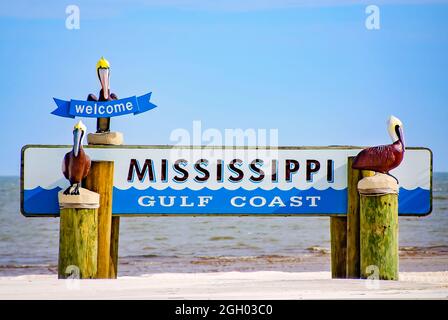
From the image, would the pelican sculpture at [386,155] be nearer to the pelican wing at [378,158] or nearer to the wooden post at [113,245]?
the pelican wing at [378,158]

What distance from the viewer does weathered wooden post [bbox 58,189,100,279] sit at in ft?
31.7

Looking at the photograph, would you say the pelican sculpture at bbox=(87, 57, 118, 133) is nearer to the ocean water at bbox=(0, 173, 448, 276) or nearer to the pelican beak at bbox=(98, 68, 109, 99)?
the pelican beak at bbox=(98, 68, 109, 99)

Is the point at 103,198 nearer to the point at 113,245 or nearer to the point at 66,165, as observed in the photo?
the point at 66,165

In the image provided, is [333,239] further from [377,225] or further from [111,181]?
[111,181]

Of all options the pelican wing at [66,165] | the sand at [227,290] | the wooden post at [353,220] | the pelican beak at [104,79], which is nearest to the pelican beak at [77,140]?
the pelican wing at [66,165]

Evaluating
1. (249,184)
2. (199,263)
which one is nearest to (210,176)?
(249,184)

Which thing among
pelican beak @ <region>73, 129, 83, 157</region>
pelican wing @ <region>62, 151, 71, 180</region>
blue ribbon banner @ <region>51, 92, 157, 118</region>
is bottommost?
pelican wing @ <region>62, 151, 71, 180</region>

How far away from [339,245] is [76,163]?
305 cm

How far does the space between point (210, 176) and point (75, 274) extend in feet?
5.70

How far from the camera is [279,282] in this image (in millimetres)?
10023

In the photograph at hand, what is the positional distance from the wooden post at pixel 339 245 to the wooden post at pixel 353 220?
0.23 metres

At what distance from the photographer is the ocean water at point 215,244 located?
67.3ft

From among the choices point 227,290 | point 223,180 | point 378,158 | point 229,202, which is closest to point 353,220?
point 378,158

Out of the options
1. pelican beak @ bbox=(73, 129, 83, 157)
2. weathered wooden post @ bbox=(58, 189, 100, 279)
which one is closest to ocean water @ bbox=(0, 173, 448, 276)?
weathered wooden post @ bbox=(58, 189, 100, 279)
